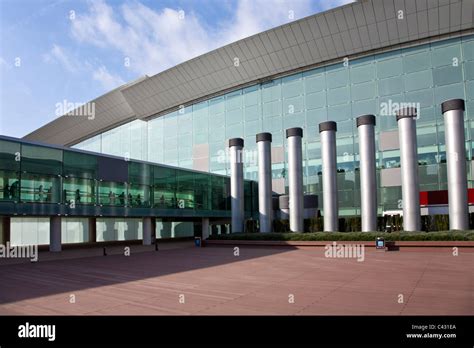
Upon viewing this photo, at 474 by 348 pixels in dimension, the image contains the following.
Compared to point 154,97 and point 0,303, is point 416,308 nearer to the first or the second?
point 0,303

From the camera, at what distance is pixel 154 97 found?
49375 millimetres

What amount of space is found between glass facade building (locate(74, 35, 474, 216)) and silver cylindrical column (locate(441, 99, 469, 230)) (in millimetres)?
8292

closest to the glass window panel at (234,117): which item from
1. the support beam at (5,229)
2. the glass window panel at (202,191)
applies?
the glass window panel at (202,191)

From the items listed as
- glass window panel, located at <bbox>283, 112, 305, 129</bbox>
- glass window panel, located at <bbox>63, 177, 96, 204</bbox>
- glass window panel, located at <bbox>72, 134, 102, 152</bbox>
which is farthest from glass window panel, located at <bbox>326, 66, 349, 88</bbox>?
glass window panel, located at <bbox>72, 134, 102, 152</bbox>

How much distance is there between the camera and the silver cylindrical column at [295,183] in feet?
104

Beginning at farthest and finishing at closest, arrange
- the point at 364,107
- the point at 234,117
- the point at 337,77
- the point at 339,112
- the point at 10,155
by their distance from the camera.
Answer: the point at 234,117 → the point at 337,77 → the point at 339,112 → the point at 364,107 → the point at 10,155

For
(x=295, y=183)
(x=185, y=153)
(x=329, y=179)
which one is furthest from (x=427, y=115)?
(x=185, y=153)

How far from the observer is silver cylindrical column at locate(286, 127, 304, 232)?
31.7 m

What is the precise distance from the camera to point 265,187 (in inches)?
1329

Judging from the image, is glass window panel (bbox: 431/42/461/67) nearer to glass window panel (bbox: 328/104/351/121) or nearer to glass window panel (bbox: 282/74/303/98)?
glass window panel (bbox: 328/104/351/121)

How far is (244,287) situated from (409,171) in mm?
19723

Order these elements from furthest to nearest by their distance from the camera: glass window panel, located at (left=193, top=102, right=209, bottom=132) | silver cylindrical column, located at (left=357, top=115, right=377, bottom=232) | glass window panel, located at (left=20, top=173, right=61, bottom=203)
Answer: glass window panel, located at (left=193, top=102, right=209, bottom=132)
silver cylindrical column, located at (left=357, top=115, right=377, bottom=232)
glass window panel, located at (left=20, top=173, right=61, bottom=203)

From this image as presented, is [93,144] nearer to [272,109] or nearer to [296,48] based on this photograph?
[272,109]
